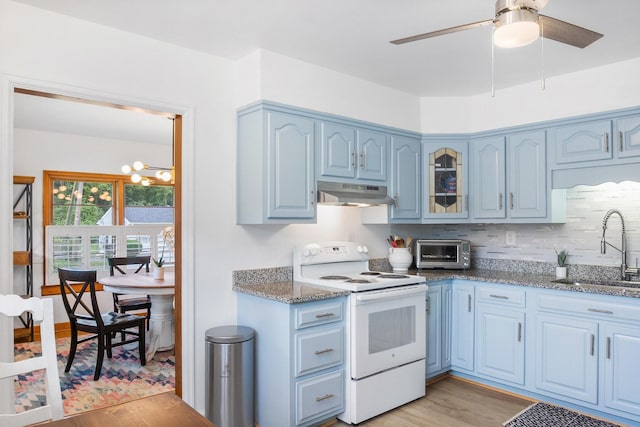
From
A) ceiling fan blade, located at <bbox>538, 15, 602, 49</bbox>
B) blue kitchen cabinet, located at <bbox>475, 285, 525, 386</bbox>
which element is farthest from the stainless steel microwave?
ceiling fan blade, located at <bbox>538, 15, 602, 49</bbox>

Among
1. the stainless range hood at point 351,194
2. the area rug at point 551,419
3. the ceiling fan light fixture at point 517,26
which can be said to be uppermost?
the ceiling fan light fixture at point 517,26

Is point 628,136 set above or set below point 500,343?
above

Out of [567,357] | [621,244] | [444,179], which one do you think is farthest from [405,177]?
[567,357]

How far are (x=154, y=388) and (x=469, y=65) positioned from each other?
3471mm

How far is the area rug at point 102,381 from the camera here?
3352 millimetres

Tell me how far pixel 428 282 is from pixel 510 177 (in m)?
1.12

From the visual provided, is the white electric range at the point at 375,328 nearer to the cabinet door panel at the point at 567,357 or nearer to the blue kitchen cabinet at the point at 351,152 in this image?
the blue kitchen cabinet at the point at 351,152

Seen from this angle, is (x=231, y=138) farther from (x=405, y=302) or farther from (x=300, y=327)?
(x=405, y=302)

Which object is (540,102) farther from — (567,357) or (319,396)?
(319,396)

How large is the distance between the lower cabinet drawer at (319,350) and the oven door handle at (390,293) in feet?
0.80

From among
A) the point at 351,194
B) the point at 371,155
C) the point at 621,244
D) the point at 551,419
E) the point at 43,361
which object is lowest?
the point at 551,419

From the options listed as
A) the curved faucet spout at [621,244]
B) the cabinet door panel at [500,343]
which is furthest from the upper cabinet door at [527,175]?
the cabinet door panel at [500,343]

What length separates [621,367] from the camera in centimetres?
286

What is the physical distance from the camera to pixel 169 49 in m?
2.88
